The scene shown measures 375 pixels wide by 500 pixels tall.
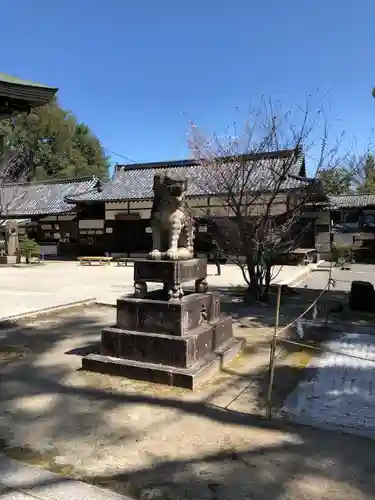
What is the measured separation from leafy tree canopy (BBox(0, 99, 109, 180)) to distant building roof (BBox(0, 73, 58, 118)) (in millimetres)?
35970

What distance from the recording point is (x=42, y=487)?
2.56 meters

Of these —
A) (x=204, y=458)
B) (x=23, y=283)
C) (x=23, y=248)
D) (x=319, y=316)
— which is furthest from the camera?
(x=23, y=248)

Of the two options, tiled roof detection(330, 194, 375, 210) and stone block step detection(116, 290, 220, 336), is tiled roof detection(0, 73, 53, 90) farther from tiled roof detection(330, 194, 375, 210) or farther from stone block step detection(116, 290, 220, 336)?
tiled roof detection(330, 194, 375, 210)

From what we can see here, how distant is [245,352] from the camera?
5852 millimetres

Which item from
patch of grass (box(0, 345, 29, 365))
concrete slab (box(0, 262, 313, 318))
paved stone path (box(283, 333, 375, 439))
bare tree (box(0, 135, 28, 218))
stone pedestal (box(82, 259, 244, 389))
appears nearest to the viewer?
paved stone path (box(283, 333, 375, 439))

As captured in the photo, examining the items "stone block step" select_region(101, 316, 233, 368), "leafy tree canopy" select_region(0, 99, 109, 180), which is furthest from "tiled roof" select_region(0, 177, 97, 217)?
"stone block step" select_region(101, 316, 233, 368)

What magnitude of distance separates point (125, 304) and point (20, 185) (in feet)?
109

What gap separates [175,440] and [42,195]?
34289 millimetres

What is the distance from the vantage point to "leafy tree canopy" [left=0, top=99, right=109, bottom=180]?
41562 mm

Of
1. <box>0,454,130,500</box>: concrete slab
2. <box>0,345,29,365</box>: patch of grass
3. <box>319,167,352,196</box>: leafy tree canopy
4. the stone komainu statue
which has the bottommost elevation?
<box>0,454,130,500</box>: concrete slab

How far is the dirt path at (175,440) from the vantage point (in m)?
A: 2.67

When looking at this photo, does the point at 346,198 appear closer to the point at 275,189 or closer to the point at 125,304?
the point at 275,189

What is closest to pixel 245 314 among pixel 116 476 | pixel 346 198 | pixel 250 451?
pixel 250 451

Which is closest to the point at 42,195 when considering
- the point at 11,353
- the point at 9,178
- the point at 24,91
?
the point at 9,178
